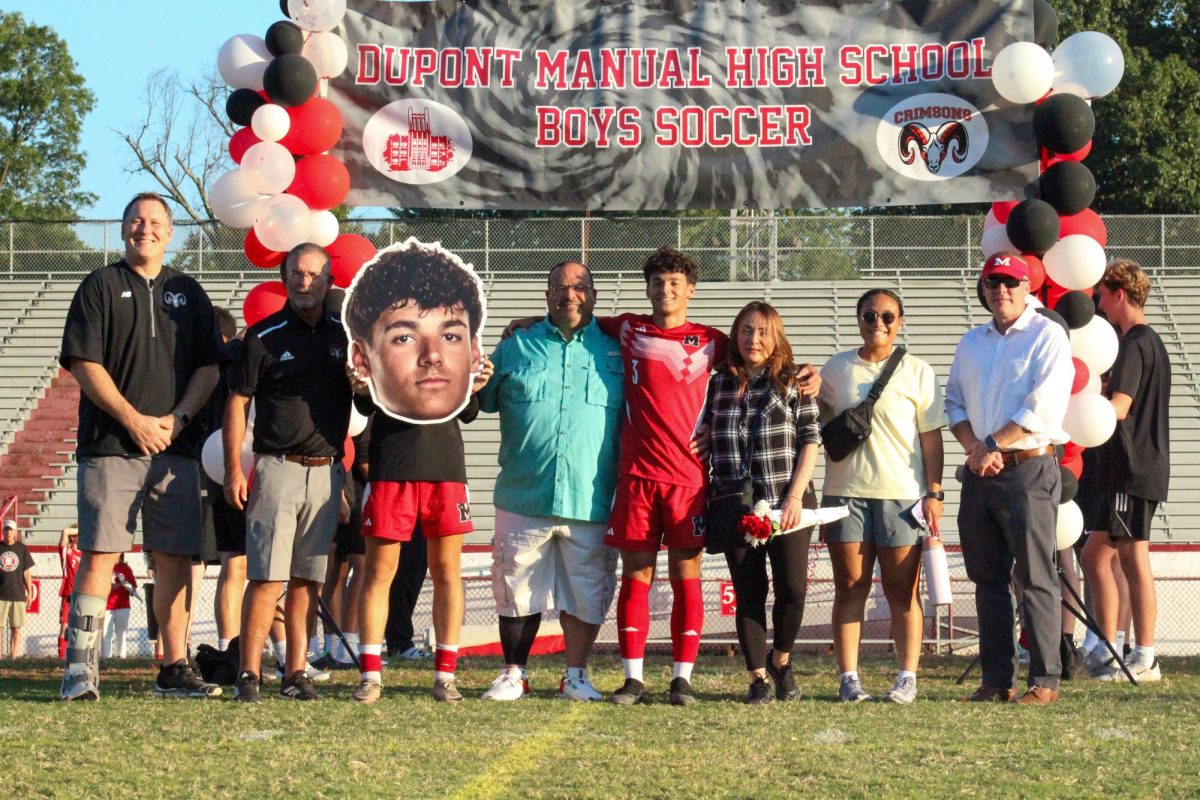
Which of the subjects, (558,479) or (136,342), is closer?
(136,342)

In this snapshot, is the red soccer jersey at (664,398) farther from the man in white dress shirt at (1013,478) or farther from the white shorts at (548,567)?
the man in white dress shirt at (1013,478)

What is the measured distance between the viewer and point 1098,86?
8.09m

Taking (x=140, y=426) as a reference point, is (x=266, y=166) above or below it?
above

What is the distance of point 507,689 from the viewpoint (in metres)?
6.11

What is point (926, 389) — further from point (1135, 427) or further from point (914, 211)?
point (914, 211)

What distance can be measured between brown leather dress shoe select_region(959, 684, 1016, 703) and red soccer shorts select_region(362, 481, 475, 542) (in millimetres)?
2189

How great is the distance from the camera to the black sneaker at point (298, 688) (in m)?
5.93

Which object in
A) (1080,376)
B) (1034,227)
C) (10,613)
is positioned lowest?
(10,613)

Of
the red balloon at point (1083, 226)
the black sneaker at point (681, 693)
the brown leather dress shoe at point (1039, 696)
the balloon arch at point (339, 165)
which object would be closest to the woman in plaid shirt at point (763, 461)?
the black sneaker at point (681, 693)

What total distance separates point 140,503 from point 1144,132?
26.9 meters

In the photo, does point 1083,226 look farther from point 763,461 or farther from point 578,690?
point 578,690

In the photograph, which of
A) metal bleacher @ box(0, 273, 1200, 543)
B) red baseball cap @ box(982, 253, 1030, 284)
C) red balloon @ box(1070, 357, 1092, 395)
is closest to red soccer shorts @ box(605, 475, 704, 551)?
red baseball cap @ box(982, 253, 1030, 284)

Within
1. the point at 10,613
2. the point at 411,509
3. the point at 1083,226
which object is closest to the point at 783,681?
the point at 411,509

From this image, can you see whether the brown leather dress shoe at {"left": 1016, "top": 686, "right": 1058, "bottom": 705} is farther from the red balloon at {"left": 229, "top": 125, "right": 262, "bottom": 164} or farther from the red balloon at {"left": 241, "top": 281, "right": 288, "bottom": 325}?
the red balloon at {"left": 229, "top": 125, "right": 262, "bottom": 164}
